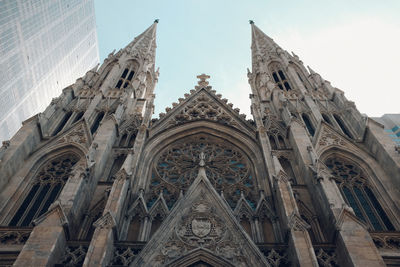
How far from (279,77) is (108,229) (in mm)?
19357

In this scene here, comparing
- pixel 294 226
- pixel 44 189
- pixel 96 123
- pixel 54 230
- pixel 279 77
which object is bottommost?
pixel 54 230

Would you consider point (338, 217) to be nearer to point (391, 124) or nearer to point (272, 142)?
point (272, 142)

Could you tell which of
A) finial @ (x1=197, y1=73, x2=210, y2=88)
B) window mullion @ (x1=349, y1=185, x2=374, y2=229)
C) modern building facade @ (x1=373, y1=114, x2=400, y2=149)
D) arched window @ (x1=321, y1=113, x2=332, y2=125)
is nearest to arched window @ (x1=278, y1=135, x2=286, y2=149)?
arched window @ (x1=321, y1=113, x2=332, y2=125)

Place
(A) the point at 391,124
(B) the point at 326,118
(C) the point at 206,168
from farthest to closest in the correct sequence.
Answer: (A) the point at 391,124 → (B) the point at 326,118 → (C) the point at 206,168

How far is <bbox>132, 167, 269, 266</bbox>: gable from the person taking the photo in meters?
10.9

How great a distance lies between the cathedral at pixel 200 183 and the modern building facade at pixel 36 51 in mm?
8245

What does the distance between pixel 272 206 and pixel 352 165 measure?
197 inches

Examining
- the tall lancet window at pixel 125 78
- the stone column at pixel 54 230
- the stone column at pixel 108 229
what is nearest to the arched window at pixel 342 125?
the stone column at pixel 108 229

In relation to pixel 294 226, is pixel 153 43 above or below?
above

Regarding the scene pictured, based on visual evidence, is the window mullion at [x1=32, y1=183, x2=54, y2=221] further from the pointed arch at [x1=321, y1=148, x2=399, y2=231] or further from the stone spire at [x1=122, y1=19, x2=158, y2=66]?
the stone spire at [x1=122, y1=19, x2=158, y2=66]

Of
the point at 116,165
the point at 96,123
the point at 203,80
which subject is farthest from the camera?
the point at 203,80

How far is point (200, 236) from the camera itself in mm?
11750

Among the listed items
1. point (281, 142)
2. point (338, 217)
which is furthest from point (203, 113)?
point (338, 217)

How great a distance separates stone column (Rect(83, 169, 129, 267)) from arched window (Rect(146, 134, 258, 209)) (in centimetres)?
243
